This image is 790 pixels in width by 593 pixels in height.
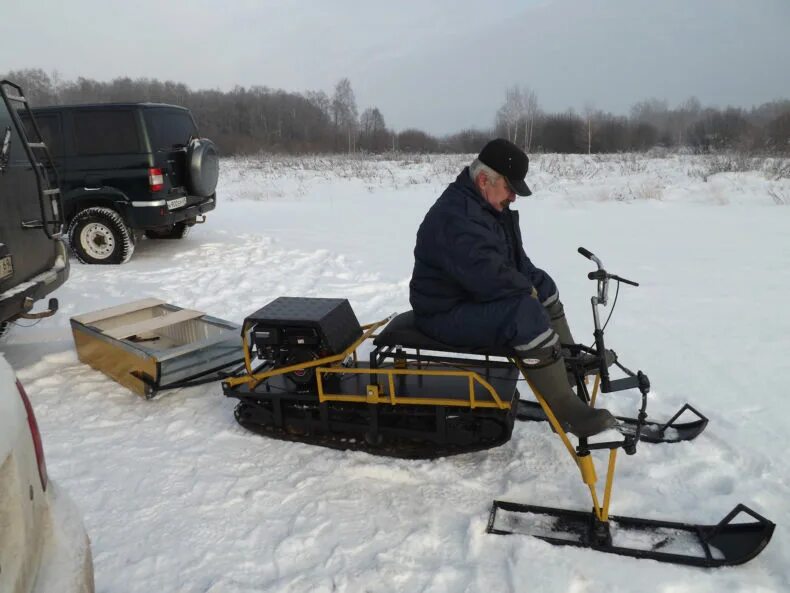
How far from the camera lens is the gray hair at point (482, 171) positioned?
2865 millimetres

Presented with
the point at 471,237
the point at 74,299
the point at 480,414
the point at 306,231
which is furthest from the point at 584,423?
the point at 306,231

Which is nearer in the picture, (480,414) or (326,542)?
(326,542)

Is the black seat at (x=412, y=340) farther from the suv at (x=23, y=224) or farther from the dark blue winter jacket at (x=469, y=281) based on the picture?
the suv at (x=23, y=224)

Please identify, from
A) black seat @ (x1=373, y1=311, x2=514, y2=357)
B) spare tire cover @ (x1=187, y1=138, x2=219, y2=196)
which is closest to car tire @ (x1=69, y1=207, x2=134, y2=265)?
spare tire cover @ (x1=187, y1=138, x2=219, y2=196)

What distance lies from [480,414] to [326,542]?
0.99 meters

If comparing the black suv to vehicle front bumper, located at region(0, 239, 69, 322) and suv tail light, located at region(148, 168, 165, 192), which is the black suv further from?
vehicle front bumper, located at region(0, 239, 69, 322)

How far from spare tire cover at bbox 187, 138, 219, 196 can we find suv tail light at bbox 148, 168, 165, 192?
1.46 ft

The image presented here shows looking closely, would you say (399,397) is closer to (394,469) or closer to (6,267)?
(394,469)

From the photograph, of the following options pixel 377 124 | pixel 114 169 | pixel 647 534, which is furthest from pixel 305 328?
pixel 377 124

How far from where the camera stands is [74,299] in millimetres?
6258

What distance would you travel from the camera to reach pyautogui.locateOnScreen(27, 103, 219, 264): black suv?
7.58 meters

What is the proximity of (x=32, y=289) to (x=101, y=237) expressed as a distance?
389cm

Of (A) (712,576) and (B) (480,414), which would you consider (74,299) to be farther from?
(A) (712,576)

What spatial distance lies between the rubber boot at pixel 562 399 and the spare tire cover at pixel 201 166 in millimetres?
6492
